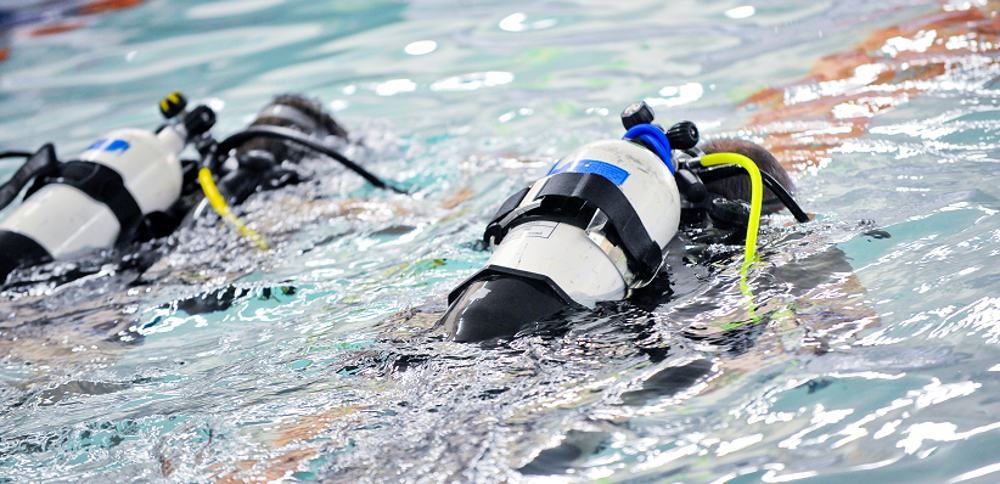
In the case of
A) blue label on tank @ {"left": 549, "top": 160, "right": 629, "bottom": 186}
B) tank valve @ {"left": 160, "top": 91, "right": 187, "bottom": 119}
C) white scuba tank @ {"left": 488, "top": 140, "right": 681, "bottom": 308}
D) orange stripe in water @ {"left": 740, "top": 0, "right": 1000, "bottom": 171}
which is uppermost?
tank valve @ {"left": 160, "top": 91, "right": 187, "bottom": 119}

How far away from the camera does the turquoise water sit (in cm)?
164

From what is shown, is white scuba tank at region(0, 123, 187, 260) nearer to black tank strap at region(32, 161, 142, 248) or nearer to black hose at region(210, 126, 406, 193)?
black tank strap at region(32, 161, 142, 248)

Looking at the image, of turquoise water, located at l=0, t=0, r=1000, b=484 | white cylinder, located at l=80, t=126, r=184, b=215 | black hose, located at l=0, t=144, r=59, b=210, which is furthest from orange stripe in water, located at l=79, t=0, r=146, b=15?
black hose, located at l=0, t=144, r=59, b=210

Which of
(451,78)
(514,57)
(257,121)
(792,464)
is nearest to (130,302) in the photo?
(257,121)

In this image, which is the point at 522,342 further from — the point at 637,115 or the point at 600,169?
the point at 637,115

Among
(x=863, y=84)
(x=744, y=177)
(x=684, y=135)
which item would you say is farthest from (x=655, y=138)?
(x=863, y=84)

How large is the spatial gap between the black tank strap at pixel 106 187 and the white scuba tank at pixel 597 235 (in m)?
1.97

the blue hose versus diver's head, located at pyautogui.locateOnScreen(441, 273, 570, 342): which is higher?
the blue hose

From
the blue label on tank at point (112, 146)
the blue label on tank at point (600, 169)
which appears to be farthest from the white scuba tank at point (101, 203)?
the blue label on tank at point (600, 169)

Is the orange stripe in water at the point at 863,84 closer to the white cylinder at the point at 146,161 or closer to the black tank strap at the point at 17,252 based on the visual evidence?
the white cylinder at the point at 146,161

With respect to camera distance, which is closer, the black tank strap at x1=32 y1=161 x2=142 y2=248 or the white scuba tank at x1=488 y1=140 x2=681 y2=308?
the white scuba tank at x1=488 y1=140 x2=681 y2=308

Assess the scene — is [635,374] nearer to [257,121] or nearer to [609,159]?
[609,159]

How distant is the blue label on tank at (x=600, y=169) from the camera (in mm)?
2039

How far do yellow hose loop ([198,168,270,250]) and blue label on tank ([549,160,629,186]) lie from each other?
1704mm
